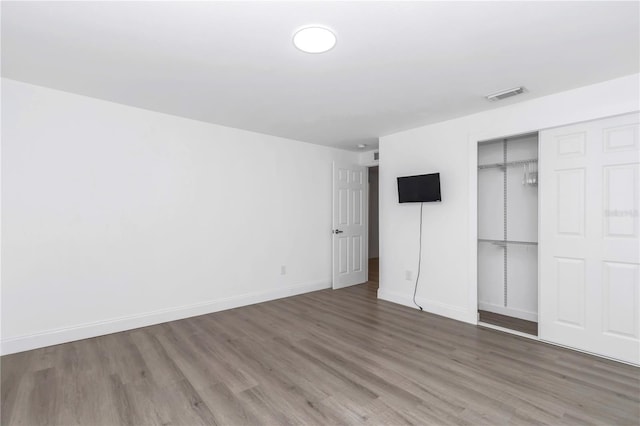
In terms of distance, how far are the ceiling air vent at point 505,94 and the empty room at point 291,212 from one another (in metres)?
0.03

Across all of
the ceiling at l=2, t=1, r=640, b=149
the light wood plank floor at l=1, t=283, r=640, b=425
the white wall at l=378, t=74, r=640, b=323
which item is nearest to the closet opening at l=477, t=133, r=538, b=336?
the white wall at l=378, t=74, r=640, b=323

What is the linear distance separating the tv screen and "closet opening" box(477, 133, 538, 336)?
2.36 feet

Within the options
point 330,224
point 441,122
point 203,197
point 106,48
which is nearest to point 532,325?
point 441,122

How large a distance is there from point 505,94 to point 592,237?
1.56 metres

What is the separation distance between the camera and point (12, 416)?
1.90 meters

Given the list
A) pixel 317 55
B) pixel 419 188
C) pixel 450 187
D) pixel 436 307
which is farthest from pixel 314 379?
pixel 450 187

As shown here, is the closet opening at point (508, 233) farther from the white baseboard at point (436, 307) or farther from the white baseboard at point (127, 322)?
the white baseboard at point (127, 322)

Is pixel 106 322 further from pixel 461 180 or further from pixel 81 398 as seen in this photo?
pixel 461 180

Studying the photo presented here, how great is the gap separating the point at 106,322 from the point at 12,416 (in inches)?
53.7

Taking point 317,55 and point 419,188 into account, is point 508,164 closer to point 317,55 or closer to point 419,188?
point 419,188

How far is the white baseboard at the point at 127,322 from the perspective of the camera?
280 cm

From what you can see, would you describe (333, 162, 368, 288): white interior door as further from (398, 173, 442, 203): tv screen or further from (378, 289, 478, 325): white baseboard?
(398, 173, 442, 203): tv screen

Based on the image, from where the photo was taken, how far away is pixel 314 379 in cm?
234

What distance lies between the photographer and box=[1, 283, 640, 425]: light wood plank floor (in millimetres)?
1926
